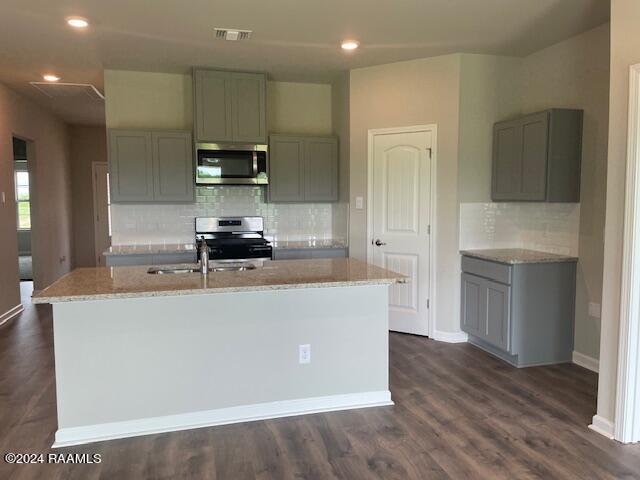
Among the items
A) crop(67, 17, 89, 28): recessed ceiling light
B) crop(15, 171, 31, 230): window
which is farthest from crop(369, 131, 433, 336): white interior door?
crop(15, 171, 31, 230): window

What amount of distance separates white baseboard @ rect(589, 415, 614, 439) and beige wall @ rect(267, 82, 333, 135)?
3.80m

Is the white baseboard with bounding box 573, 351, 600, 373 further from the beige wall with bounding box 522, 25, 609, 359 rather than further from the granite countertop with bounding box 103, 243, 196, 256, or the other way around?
the granite countertop with bounding box 103, 243, 196, 256

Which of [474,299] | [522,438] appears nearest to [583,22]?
[474,299]

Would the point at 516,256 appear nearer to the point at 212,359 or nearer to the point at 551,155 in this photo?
the point at 551,155

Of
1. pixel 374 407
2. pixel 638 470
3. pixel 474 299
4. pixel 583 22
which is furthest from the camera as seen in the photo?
pixel 474 299

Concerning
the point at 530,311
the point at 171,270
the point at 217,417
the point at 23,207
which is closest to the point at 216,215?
the point at 171,270

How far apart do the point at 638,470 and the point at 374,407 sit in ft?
4.65

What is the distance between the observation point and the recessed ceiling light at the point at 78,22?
3.46 m

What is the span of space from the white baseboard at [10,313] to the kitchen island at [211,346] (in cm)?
295

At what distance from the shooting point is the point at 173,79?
505cm

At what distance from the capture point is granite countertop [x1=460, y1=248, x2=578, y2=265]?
384 cm

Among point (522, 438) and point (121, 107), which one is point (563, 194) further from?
point (121, 107)

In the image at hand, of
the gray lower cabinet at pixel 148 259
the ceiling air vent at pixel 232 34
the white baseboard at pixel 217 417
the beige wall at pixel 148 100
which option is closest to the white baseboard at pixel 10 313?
the gray lower cabinet at pixel 148 259

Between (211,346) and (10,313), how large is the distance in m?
3.90
